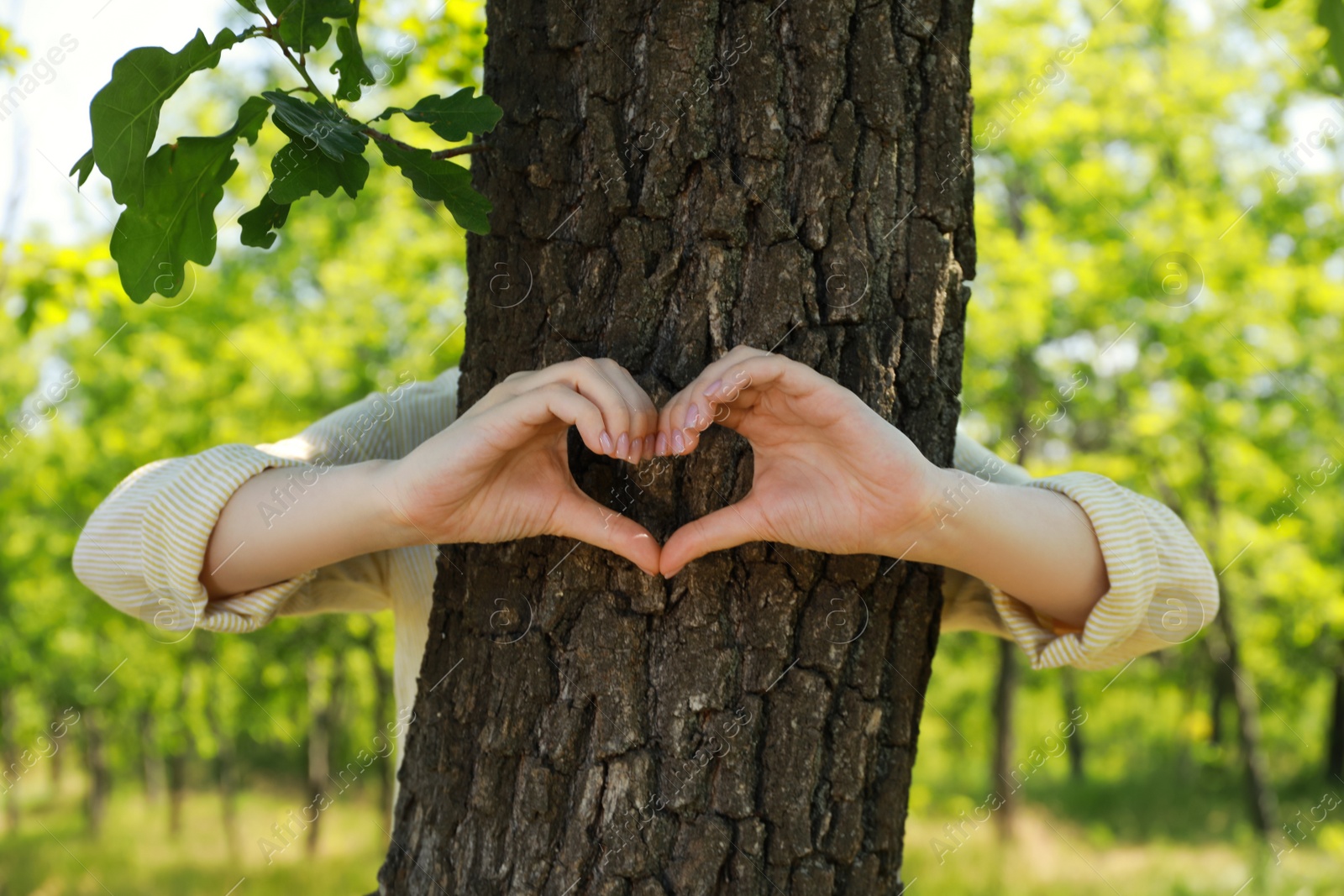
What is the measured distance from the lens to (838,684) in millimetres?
1497

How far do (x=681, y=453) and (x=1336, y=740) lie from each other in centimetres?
1927

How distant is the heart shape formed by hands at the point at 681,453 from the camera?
1.32m

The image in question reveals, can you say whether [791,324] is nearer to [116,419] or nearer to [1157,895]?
[1157,895]

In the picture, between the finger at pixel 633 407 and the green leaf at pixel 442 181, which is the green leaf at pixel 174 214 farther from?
the finger at pixel 633 407

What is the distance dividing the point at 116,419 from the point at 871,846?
Result: 1345 centimetres

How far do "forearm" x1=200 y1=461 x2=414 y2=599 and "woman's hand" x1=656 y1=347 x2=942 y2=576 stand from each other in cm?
46

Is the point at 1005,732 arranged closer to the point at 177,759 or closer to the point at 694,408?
the point at 694,408

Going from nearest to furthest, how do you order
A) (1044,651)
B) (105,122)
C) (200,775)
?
1. (105,122)
2. (1044,651)
3. (200,775)

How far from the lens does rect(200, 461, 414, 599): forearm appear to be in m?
1.48

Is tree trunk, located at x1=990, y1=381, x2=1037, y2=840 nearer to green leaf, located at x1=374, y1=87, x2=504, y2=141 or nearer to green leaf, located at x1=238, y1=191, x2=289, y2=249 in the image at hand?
green leaf, located at x1=374, y1=87, x2=504, y2=141

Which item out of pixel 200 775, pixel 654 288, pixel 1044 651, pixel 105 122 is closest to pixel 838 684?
pixel 1044 651

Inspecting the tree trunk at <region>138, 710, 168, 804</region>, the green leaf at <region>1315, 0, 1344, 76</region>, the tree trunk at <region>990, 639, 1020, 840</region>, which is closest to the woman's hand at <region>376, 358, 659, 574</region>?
the green leaf at <region>1315, 0, 1344, 76</region>

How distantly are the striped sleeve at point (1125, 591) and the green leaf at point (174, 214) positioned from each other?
131cm

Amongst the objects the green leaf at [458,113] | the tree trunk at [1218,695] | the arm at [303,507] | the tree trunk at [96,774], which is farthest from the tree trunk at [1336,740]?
the tree trunk at [96,774]
